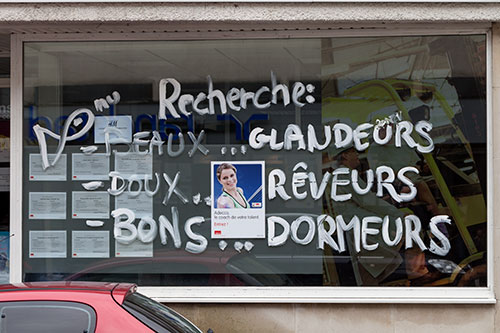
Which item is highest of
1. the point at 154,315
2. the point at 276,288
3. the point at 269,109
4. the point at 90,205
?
the point at 269,109

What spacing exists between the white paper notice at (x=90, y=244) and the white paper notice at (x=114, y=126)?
3.76ft

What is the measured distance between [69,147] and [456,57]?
4771mm

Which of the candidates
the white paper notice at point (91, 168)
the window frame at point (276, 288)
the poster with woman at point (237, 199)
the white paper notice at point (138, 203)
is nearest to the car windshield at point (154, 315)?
the window frame at point (276, 288)

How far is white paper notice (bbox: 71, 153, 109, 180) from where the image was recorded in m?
8.47

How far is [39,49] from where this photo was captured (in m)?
8.50

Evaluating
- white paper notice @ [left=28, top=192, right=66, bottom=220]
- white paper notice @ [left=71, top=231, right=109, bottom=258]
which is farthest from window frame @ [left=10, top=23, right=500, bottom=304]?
white paper notice @ [left=71, top=231, right=109, bottom=258]

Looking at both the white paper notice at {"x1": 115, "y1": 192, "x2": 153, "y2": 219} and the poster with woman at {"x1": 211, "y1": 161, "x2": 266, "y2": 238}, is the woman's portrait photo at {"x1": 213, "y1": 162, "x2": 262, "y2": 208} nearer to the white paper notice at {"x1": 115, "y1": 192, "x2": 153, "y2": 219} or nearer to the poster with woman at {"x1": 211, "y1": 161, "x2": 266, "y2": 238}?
the poster with woman at {"x1": 211, "y1": 161, "x2": 266, "y2": 238}

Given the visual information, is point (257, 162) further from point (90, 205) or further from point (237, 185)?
point (90, 205)

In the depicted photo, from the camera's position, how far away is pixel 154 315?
461 centimetres

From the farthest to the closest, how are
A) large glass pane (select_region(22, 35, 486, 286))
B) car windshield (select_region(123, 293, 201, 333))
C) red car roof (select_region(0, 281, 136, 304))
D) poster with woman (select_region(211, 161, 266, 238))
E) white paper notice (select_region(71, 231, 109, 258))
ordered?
white paper notice (select_region(71, 231, 109, 258)) < poster with woman (select_region(211, 161, 266, 238)) < large glass pane (select_region(22, 35, 486, 286)) < red car roof (select_region(0, 281, 136, 304)) < car windshield (select_region(123, 293, 201, 333))

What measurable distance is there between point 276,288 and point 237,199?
1.15 metres

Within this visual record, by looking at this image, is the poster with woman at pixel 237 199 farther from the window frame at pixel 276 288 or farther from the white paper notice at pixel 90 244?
the white paper notice at pixel 90 244

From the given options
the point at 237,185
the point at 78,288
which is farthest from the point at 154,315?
the point at 237,185

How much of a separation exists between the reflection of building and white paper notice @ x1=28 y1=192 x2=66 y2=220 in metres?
0.05
